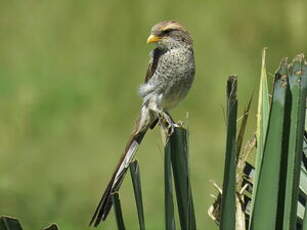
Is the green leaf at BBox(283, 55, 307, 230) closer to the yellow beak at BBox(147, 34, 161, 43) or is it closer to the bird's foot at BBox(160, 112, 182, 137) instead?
the bird's foot at BBox(160, 112, 182, 137)

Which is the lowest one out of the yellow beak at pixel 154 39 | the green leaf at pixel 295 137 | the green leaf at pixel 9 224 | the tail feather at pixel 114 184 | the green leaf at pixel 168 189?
the tail feather at pixel 114 184

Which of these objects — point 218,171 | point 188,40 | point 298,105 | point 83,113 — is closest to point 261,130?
point 298,105

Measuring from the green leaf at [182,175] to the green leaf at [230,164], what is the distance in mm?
113

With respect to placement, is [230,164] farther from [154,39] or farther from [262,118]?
[154,39]

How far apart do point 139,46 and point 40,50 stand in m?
0.84

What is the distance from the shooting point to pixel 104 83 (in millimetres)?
8789

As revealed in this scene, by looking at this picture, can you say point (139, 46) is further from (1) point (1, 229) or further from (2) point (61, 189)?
(1) point (1, 229)

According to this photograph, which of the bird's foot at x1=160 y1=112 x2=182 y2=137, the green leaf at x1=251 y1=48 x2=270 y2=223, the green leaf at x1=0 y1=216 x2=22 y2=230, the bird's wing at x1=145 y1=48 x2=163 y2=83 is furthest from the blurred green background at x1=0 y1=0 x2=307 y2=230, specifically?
the green leaf at x1=0 y1=216 x2=22 y2=230

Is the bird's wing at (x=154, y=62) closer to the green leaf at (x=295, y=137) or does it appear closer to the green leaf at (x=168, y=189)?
the green leaf at (x=168, y=189)

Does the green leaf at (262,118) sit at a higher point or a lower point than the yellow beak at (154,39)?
lower

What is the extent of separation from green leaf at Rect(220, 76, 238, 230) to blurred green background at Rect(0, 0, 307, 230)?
13.8 feet

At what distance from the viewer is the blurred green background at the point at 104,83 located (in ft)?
24.0

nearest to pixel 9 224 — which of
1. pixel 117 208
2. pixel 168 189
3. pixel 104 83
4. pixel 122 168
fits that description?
pixel 117 208

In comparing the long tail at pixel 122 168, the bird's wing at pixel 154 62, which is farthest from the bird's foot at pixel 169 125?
the bird's wing at pixel 154 62
